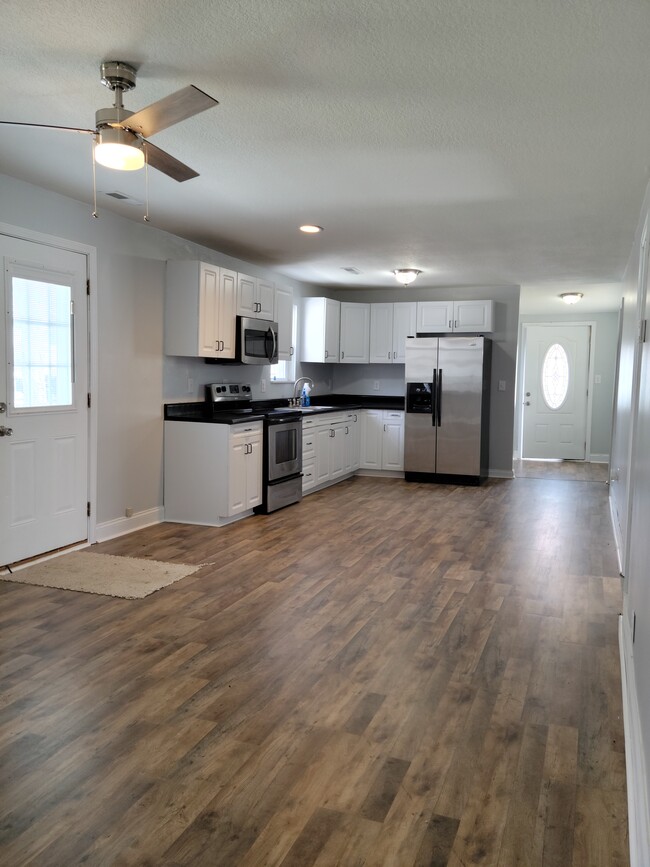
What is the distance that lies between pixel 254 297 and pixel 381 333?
2.67 meters

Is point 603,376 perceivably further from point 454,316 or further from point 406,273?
point 406,273

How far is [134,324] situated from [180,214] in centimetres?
92

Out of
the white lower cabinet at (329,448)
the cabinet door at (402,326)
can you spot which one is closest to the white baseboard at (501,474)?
the white lower cabinet at (329,448)

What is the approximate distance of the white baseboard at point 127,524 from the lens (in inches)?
191

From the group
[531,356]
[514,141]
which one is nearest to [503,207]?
[514,141]

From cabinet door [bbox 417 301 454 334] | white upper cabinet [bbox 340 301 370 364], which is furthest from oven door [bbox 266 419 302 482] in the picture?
cabinet door [bbox 417 301 454 334]

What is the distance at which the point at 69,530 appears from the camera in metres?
4.57

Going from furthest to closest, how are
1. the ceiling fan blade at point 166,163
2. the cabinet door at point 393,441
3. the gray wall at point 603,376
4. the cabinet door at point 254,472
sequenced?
the gray wall at point 603,376, the cabinet door at point 393,441, the cabinet door at point 254,472, the ceiling fan blade at point 166,163

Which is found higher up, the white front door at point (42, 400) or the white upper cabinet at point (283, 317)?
the white upper cabinet at point (283, 317)

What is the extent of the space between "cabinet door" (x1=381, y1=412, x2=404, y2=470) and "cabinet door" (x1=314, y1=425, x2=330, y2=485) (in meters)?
1.16

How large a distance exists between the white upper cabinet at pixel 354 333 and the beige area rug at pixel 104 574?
4796 millimetres

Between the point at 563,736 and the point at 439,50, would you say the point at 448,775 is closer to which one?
the point at 563,736

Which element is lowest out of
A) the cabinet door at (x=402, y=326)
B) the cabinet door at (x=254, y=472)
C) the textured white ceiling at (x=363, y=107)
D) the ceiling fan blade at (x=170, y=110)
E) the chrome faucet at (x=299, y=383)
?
the cabinet door at (x=254, y=472)

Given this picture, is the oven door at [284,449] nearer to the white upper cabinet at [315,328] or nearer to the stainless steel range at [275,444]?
the stainless steel range at [275,444]
